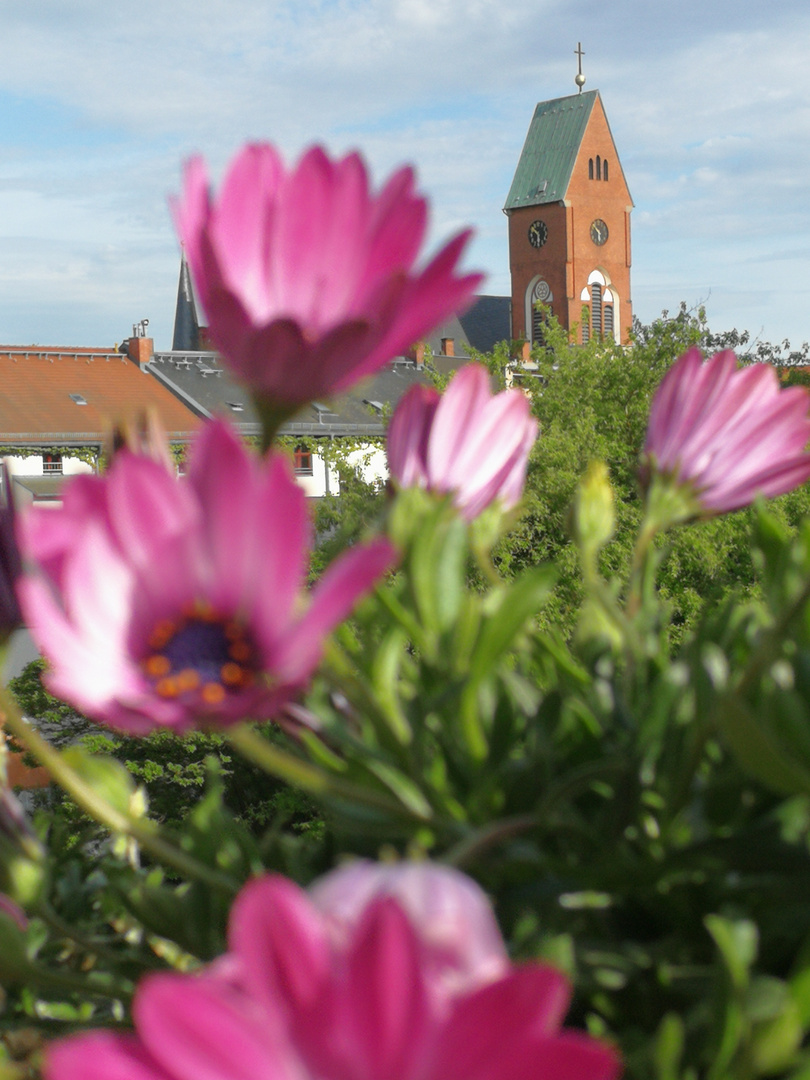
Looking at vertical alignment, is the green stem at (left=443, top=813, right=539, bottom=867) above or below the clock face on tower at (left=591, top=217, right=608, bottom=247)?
below

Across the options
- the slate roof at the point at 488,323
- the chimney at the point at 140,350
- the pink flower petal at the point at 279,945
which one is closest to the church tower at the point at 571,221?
the slate roof at the point at 488,323

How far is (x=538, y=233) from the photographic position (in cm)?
4431

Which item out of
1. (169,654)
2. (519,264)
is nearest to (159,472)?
(169,654)

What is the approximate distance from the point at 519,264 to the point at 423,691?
4585cm

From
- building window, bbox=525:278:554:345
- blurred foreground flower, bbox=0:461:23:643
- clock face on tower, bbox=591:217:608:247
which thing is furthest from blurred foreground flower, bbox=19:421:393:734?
clock face on tower, bbox=591:217:608:247

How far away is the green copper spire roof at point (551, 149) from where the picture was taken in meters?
43.3

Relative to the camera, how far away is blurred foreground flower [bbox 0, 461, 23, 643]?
550 mm

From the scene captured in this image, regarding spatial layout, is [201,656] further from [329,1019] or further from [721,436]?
[721,436]

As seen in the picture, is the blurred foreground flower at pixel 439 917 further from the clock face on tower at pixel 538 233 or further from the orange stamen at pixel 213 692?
the clock face on tower at pixel 538 233

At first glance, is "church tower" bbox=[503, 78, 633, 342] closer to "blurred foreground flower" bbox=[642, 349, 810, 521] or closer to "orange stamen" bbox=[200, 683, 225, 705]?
"blurred foreground flower" bbox=[642, 349, 810, 521]

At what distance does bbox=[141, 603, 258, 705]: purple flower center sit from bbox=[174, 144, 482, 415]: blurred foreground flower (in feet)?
0.39

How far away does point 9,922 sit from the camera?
1.63ft

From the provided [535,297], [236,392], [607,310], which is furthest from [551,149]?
[236,392]

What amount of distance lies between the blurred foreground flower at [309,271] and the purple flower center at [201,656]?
0.12 metres
